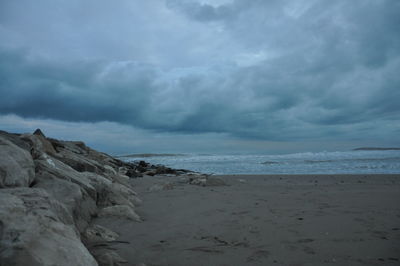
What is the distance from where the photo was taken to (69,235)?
2.38m

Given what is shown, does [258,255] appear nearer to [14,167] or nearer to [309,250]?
[309,250]


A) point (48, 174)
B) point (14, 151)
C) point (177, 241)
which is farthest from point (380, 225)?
point (14, 151)

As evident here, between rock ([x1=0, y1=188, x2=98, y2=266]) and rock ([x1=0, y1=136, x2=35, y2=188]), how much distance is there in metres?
0.57

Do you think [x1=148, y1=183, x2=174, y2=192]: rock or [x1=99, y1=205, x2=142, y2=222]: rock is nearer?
[x1=99, y1=205, x2=142, y2=222]: rock

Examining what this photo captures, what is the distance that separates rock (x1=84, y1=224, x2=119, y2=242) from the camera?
354 centimetres

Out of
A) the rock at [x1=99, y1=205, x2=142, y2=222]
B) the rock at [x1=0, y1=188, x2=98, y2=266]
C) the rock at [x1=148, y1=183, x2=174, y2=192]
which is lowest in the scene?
the rock at [x1=148, y1=183, x2=174, y2=192]

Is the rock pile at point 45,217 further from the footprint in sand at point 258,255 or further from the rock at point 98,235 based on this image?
the footprint in sand at point 258,255

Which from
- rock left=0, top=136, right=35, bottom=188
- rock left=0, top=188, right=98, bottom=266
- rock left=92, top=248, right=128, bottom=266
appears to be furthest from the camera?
rock left=0, top=136, right=35, bottom=188

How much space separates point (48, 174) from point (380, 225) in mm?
4757

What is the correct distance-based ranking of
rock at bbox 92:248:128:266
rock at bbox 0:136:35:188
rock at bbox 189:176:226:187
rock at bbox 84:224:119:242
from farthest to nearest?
rock at bbox 189:176:226:187 → rock at bbox 84:224:119:242 → rock at bbox 0:136:35:188 → rock at bbox 92:248:128:266

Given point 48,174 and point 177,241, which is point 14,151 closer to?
point 48,174

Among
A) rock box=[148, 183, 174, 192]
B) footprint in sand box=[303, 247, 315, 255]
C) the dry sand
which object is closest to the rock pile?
the dry sand

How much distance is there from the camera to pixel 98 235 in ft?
12.0

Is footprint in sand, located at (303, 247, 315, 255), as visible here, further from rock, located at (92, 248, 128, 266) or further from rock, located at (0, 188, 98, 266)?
rock, located at (0, 188, 98, 266)
